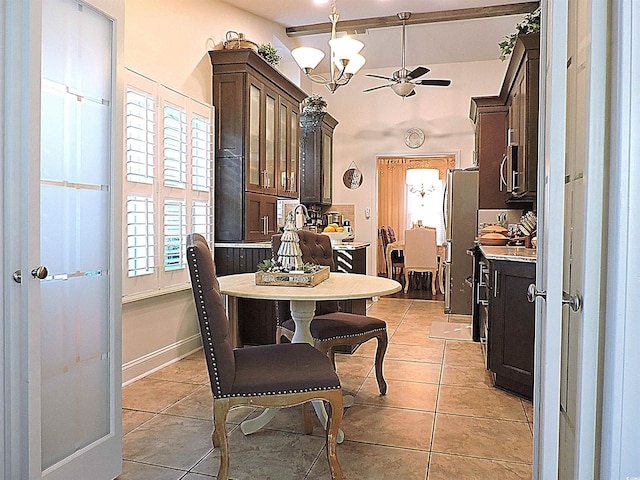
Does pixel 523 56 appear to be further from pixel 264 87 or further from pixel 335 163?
pixel 335 163

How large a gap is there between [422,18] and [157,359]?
172 inches

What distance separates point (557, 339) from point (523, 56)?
3287 millimetres

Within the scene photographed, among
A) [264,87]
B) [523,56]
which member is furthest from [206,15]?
[523,56]

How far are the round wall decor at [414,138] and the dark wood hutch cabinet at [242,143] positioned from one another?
10.1 ft

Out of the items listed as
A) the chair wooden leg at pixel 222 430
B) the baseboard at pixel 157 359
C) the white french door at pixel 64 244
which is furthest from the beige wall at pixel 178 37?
the chair wooden leg at pixel 222 430

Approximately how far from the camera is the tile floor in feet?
7.23

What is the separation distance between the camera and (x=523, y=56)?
3.87 meters

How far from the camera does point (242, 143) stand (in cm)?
433

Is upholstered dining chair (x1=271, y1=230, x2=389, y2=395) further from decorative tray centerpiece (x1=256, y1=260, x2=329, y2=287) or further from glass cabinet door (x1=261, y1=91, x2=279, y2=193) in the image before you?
glass cabinet door (x1=261, y1=91, x2=279, y2=193)

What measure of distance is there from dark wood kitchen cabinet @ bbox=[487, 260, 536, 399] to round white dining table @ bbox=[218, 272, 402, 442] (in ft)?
2.92

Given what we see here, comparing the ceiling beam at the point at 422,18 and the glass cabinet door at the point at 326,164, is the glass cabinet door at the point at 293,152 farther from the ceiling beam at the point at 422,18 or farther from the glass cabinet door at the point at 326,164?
the glass cabinet door at the point at 326,164

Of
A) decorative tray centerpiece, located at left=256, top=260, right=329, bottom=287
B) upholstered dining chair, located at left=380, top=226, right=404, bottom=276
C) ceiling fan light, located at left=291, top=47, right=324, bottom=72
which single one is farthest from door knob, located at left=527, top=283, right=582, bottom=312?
upholstered dining chair, located at left=380, top=226, right=404, bottom=276

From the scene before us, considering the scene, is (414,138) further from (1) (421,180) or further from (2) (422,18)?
(1) (421,180)

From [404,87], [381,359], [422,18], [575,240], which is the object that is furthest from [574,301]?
[422,18]
